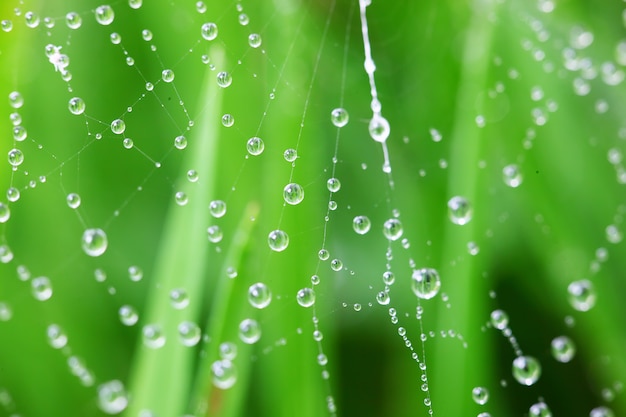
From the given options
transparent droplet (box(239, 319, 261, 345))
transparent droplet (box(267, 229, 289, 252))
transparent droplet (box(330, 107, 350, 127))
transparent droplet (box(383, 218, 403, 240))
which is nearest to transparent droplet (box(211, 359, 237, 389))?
transparent droplet (box(239, 319, 261, 345))

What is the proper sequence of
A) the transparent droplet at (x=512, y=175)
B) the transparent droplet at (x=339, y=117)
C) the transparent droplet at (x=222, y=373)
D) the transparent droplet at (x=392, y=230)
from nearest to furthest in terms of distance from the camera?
the transparent droplet at (x=222, y=373) < the transparent droplet at (x=392, y=230) < the transparent droplet at (x=339, y=117) < the transparent droplet at (x=512, y=175)

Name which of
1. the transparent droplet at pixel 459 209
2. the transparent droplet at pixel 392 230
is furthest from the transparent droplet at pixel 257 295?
the transparent droplet at pixel 459 209

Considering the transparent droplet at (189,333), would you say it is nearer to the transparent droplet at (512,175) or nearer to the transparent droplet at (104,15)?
the transparent droplet at (104,15)

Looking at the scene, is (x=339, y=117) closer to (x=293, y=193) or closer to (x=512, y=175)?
(x=293, y=193)

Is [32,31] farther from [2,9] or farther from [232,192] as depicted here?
[232,192]

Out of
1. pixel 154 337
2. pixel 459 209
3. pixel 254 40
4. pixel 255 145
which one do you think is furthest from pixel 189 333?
pixel 254 40

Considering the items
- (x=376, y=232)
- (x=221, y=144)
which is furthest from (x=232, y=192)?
(x=376, y=232)

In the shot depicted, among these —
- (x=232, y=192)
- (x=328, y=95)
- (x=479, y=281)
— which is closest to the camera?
(x=479, y=281)
